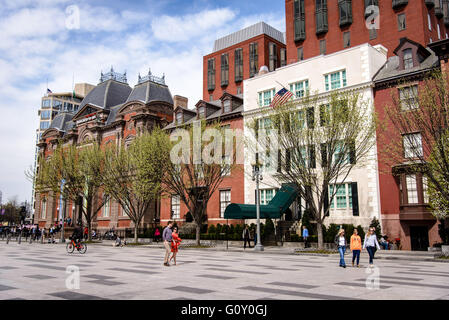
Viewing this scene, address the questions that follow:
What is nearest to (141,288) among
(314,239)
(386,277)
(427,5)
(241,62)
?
(386,277)

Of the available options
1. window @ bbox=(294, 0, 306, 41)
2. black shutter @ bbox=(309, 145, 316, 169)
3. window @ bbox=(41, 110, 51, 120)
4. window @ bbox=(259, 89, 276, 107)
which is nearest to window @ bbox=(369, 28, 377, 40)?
window @ bbox=(294, 0, 306, 41)

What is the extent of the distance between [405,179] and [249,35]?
41.5m

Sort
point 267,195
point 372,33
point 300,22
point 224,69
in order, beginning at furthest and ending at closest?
1. point 224,69
2. point 300,22
3. point 372,33
4. point 267,195

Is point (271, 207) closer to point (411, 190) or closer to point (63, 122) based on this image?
point (411, 190)

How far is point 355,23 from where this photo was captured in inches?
1668

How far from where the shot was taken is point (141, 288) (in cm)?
1011

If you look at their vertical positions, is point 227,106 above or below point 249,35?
below

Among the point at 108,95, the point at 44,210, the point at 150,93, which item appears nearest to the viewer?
the point at 150,93

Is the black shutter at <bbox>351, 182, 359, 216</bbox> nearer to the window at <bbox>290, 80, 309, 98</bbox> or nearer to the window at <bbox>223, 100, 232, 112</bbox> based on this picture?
the window at <bbox>290, 80, 309, 98</bbox>

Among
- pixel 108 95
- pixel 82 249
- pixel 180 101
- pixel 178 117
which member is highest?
pixel 108 95

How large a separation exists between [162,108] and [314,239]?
30.4 metres

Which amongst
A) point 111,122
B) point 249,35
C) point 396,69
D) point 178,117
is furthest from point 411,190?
point 249,35

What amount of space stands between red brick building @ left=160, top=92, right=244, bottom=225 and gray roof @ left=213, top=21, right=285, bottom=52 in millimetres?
22803

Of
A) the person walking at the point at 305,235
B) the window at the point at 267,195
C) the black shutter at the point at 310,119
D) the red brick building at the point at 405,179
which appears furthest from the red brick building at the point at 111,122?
the red brick building at the point at 405,179
